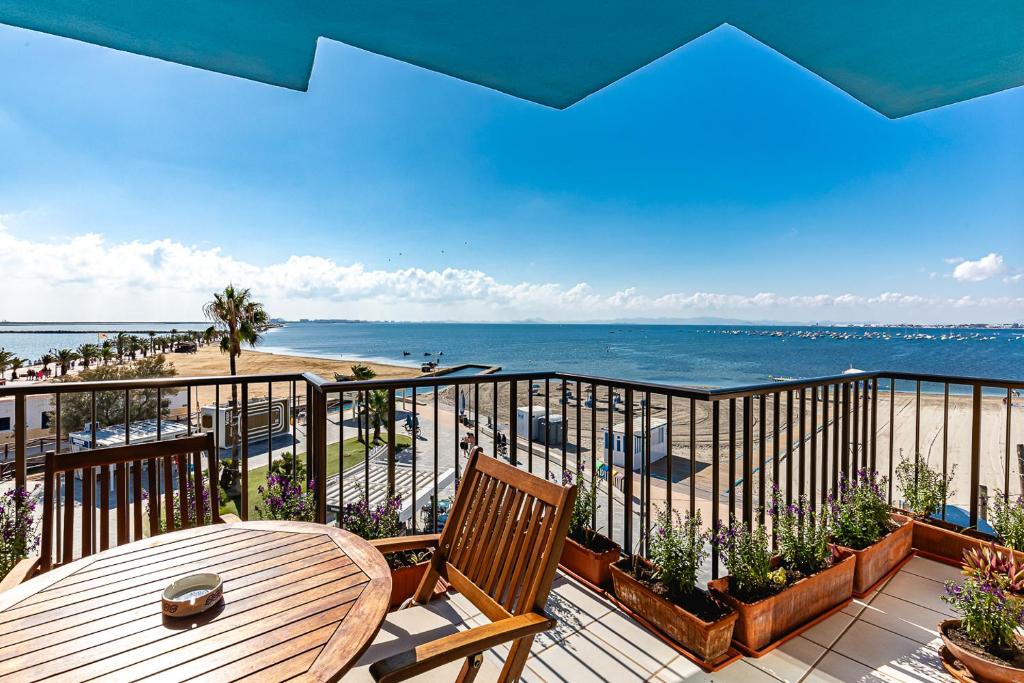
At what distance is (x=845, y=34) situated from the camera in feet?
7.09

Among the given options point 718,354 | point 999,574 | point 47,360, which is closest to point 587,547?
point 999,574

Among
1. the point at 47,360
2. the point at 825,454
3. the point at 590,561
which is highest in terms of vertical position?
the point at 825,454

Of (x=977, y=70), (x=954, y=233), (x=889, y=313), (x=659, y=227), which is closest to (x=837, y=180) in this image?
(x=659, y=227)

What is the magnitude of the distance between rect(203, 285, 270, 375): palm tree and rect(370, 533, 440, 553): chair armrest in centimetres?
2011

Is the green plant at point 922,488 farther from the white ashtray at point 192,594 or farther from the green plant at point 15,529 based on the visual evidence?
the green plant at point 15,529

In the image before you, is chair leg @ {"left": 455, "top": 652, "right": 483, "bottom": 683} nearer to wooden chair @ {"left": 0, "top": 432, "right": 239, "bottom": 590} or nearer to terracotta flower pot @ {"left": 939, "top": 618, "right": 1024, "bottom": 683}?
wooden chair @ {"left": 0, "top": 432, "right": 239, "bottom": 590}

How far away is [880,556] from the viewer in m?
2.49

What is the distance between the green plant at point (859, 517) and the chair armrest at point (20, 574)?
11.4 ft

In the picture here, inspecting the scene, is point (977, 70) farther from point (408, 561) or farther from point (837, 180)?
point (837, 180)

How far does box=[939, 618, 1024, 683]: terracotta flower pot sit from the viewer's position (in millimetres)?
1647

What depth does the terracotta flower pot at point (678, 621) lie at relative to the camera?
6.04 ft

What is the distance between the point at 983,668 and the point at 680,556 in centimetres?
111

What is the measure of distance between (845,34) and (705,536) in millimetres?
2485

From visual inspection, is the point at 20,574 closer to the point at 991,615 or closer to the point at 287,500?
the point at 287,500
